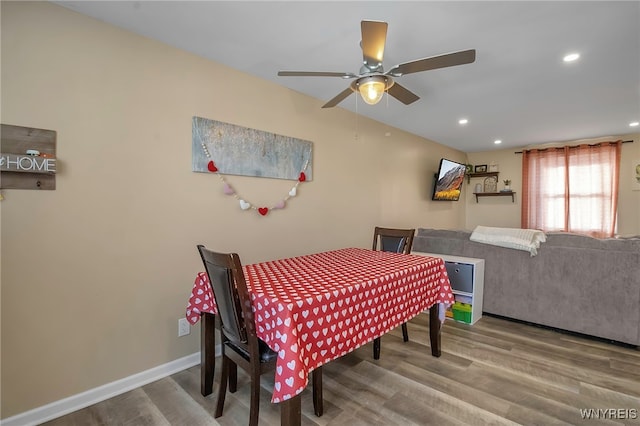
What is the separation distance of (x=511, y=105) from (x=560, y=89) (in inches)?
20.0

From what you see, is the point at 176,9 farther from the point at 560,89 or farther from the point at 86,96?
the point at 560,89

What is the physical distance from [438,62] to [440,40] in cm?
58

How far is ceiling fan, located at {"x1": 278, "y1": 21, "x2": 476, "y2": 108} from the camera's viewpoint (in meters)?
1.50

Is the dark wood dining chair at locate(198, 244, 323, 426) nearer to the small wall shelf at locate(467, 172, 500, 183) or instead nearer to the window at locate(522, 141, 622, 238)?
the window at locate(522, 141, 622, 238)

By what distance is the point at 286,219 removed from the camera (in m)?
2.92

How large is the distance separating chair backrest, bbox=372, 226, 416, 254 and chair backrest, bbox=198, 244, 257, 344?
1.70 meters

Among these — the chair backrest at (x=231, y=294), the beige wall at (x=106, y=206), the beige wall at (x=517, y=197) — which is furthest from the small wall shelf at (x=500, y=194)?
the chair backrest at (x=231, y=294)

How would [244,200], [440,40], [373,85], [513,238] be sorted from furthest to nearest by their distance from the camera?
[513,238]
[244,200]
[440,40]
[373,85]

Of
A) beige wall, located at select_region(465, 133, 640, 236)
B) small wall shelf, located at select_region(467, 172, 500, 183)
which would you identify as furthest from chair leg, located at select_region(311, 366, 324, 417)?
small wall shelf, located at select_region(467, 172, 500, 183)

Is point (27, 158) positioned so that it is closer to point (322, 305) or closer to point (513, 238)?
point (322, 305)

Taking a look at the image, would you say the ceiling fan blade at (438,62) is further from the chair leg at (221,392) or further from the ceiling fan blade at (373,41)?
the chair leg at (221,392)

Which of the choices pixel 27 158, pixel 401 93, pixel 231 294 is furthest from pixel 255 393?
pixel 401 93

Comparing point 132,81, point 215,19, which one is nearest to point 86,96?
point 132,81

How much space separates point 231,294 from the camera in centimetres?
141
